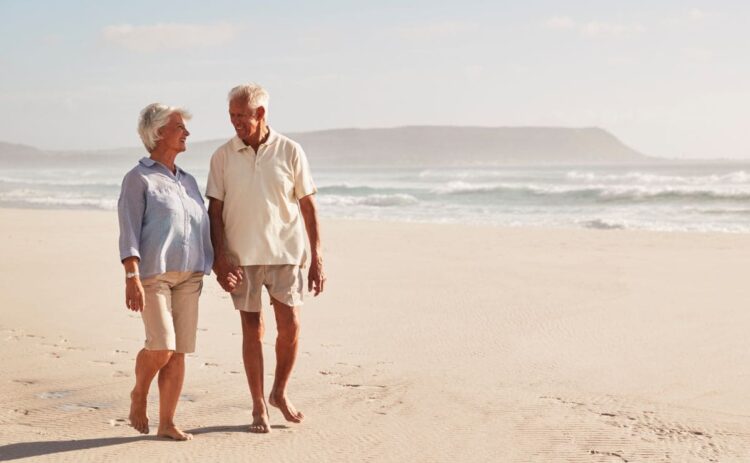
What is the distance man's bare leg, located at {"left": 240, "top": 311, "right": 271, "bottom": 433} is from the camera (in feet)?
15.0

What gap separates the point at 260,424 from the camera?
4.55 m

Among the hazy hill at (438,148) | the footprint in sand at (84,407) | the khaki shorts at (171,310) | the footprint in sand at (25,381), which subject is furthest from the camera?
the hazy hill at (438,148)

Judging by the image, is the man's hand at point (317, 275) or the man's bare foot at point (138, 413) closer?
the man's bare foot at point (138, 413)

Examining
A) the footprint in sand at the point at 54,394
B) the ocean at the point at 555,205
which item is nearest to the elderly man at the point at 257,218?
the footprint in sand at the point at 54,394

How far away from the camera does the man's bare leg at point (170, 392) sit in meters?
4.34

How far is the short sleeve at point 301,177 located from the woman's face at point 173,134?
0.57m

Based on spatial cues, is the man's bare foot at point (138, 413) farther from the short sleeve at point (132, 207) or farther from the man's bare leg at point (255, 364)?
the short sleeve at point (132, 207)

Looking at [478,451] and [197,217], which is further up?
[197,217]

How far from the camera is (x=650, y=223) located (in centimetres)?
2106

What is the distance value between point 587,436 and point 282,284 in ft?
5.45

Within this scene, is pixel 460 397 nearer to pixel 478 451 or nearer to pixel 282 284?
pixel 478 451

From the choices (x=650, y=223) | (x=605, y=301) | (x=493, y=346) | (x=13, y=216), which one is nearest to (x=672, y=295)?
(x=605, y=301)

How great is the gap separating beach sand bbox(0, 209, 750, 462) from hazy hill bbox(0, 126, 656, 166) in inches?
4715

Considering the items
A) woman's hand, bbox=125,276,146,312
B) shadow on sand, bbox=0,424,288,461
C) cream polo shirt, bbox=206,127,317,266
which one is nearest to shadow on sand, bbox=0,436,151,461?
shadow on sand, bbox=0,424,288,461
